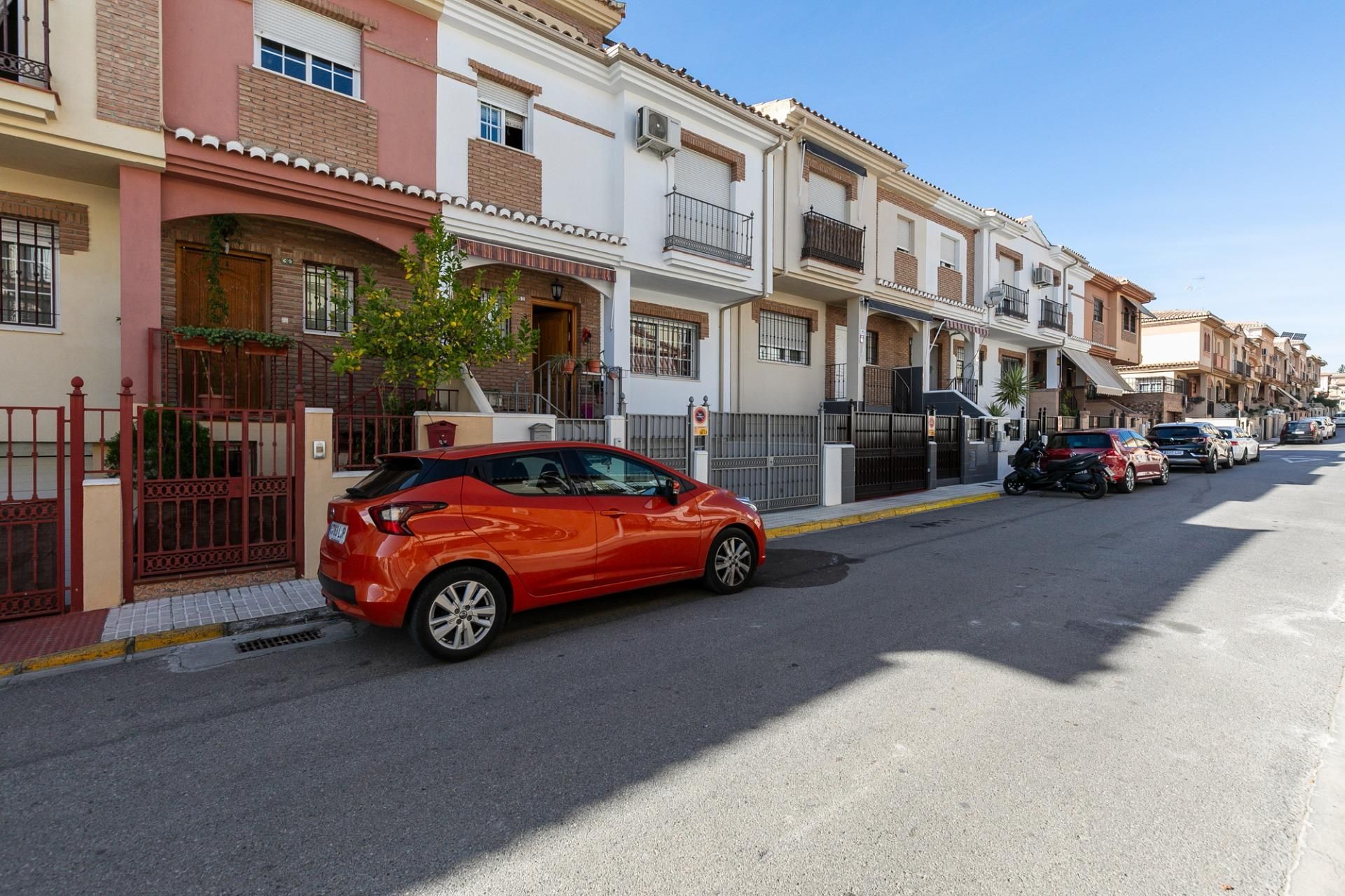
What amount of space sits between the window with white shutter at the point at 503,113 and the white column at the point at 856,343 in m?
9.31

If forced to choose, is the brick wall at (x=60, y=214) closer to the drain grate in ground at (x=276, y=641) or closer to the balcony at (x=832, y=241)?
the drain grate in ground at (x=276, y=641)

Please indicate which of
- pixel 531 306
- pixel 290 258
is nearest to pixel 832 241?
pixel 531 306

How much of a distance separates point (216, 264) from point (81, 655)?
5.88m

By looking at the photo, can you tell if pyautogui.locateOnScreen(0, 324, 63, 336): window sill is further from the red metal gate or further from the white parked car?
the white parked car

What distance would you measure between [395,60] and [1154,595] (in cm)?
1156

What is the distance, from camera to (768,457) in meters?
11.9

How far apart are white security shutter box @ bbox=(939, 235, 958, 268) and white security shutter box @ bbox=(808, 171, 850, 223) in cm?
505

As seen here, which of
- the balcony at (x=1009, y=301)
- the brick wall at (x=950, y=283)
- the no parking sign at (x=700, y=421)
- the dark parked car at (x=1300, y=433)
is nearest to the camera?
the no parking sign at (x=700, y=421)

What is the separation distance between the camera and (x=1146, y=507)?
12.9 meters

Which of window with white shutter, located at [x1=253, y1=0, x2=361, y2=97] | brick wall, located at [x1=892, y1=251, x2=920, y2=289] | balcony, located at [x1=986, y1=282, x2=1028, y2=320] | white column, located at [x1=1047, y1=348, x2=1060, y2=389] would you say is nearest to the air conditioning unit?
window with white shutter, located at [x1=253, y1=0, x2=361, y2=97]

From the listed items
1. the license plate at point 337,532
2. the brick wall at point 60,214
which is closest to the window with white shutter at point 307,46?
the brick wall at point 60,214

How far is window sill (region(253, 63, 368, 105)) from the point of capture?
28.2 feet

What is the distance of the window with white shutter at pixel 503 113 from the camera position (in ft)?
35.4

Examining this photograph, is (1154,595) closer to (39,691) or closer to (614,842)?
(614,842)
